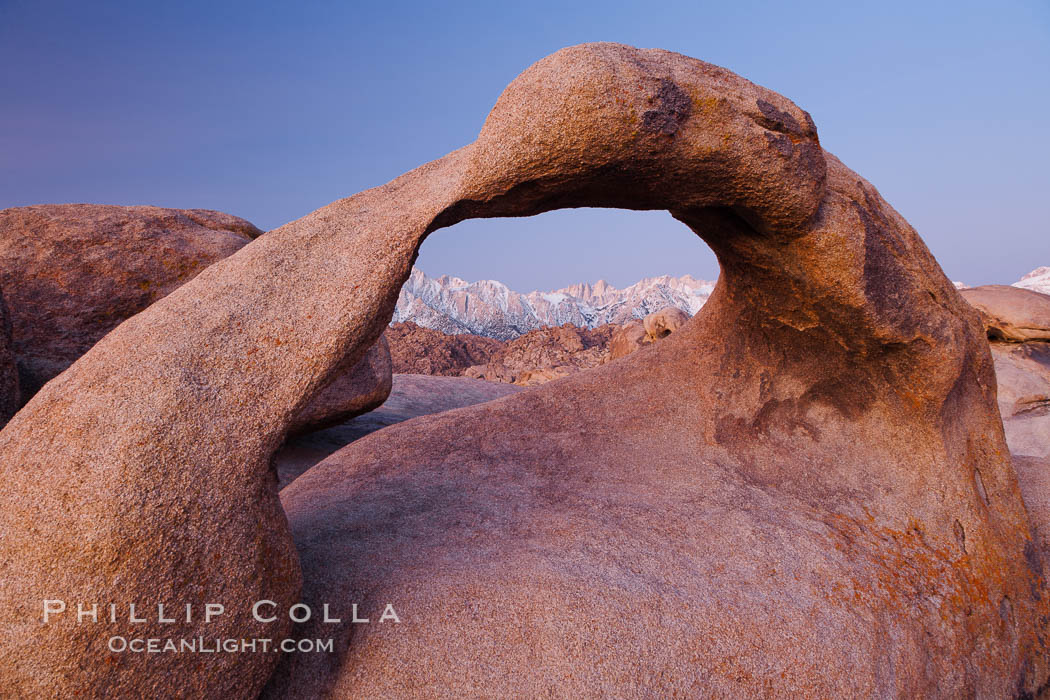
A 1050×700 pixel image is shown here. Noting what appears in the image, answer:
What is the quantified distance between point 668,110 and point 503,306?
2248 centimetres

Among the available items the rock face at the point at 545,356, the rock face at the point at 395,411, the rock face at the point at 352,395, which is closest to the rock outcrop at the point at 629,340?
the rock face at the point at 545,356

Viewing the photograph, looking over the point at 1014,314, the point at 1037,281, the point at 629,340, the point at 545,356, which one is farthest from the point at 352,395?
the point at 1037,281

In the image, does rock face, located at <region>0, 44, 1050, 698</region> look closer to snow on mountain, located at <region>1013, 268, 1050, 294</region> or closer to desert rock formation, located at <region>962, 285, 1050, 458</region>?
desert rock formation, located at <region>962, 285, 1050, 458</region>

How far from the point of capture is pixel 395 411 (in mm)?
6531

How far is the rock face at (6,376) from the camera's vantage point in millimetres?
2619

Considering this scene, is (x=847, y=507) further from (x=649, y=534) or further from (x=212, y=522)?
(x=212, y=522)

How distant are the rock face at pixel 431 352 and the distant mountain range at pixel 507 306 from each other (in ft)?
21.7

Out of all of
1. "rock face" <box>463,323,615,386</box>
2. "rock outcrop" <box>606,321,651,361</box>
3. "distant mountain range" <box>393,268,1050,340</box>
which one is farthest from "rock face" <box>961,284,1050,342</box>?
"distant mountain range" <box>393,268,1050,340</box>

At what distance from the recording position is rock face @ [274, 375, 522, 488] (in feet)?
16.5

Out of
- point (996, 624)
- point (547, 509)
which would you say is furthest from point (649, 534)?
point (996, 624)

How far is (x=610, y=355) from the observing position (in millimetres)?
12094

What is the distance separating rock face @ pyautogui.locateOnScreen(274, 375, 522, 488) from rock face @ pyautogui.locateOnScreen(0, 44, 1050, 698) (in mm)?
1912

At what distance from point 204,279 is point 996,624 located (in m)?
3.59

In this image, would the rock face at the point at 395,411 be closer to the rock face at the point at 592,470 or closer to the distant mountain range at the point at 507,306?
the rock face at the point at 592,470
